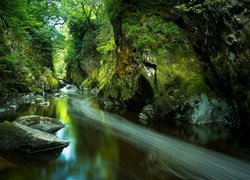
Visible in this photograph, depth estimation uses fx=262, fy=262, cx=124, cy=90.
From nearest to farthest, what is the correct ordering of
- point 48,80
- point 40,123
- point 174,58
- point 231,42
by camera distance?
point 231,42
point 40,123
point 174,58
point 48,80

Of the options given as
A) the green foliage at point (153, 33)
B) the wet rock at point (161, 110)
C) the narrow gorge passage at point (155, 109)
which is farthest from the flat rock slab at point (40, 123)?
the green foliage at point (153, 33)

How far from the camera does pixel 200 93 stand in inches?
468

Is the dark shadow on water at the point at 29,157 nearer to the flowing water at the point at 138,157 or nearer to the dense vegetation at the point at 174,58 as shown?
the flowing water at the point at 138,157

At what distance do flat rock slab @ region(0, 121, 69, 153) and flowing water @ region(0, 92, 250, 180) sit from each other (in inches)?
9.3

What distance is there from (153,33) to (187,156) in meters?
→ 8.29

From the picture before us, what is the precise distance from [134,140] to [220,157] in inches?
118

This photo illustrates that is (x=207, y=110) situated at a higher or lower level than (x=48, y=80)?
lower

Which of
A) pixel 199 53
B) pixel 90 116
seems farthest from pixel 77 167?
pixel 199 53

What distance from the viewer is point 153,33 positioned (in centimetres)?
1419

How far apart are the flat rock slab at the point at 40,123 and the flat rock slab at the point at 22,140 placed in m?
1.61

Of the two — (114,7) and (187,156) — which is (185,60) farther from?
(187,156)

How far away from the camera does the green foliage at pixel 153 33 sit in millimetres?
13727

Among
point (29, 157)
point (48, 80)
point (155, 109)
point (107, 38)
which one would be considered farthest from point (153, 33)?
point (48, 80)

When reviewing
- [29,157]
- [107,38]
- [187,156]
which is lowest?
[29,157]
